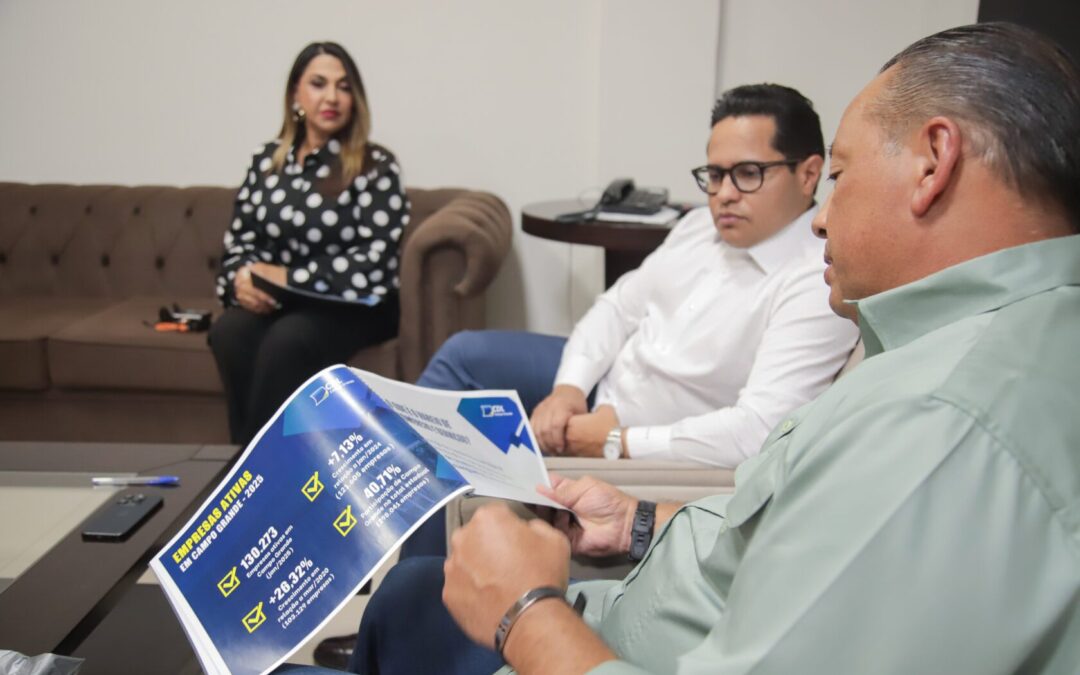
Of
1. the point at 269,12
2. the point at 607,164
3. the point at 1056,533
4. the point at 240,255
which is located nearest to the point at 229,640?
the point at 1056,533

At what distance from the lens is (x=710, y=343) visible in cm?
166

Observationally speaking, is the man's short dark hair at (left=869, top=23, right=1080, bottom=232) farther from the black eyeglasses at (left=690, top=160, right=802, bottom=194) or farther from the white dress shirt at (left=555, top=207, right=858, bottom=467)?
the black eyeglasses at (left=690, top=160, right=802, bottom=194)

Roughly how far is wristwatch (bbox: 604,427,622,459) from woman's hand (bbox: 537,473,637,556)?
0.40 metres

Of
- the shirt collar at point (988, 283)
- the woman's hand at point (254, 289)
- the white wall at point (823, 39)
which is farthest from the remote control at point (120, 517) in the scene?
the white wall at point (823, 39)

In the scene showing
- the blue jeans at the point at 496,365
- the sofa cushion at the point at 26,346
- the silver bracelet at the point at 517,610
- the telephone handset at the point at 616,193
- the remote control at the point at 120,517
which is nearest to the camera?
the silver bracelet at the point at 517,610

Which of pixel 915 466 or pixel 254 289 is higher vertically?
pixel 915 466

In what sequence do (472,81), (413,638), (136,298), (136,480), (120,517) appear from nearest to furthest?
(413,638) < (120,517) < (136,480) < (136,298) < (472,81)

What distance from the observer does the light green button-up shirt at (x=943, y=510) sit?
533 mm

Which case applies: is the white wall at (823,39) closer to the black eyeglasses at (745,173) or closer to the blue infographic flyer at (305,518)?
the black eyeglasses at (745,173)

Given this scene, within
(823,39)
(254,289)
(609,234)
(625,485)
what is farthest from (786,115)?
(823,39)

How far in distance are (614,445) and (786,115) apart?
0.68 metres

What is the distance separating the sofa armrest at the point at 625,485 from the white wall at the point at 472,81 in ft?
6.72

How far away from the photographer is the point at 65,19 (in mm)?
3307

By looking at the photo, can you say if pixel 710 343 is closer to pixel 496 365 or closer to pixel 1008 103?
pixel 496 365
